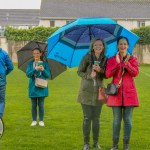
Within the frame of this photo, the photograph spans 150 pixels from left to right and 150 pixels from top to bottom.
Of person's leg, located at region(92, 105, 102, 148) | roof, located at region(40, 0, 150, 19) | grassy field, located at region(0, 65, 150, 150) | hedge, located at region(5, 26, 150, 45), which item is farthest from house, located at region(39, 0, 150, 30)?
person's leg, located at region(92, 105, 102, 148)

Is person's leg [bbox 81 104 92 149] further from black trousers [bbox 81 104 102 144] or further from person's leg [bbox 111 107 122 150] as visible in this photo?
person's leg [bbox 111 107 122 150]

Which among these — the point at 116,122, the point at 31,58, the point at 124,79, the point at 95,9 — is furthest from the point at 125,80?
the point at 95,9

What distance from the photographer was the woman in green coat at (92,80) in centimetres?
966

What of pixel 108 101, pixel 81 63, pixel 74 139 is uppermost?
pixel 81 63

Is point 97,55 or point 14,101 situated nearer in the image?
point 97,55

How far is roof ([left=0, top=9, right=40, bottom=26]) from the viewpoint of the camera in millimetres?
106312

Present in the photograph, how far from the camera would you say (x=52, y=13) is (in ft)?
266

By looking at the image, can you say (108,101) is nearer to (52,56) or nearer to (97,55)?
(97,55)

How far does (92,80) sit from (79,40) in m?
1.16

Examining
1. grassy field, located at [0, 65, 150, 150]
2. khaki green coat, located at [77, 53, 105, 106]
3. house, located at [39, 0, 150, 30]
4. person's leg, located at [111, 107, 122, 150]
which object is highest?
house, located at [39, 0, 150, 30]

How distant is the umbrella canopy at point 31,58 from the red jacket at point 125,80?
3.53 m

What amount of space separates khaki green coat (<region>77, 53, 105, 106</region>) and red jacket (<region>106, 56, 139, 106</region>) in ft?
0.81

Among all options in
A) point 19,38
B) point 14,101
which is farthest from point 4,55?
point 19,38

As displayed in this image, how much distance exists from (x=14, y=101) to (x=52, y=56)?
27.9 feet
